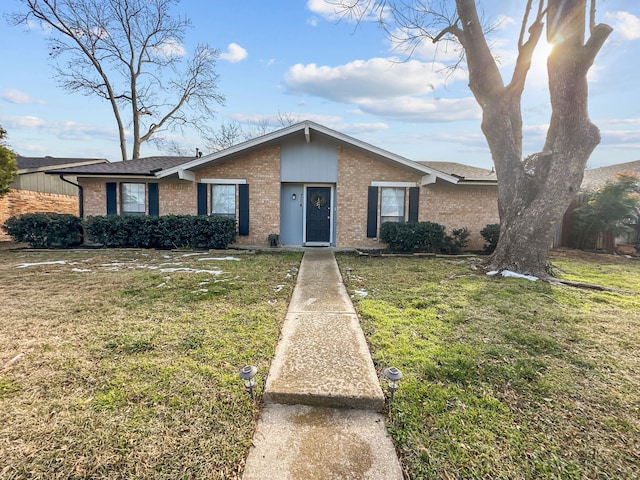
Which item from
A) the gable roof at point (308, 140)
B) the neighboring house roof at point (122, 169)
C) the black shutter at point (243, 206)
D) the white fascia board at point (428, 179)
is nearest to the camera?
the gable roof at point (308, 140)

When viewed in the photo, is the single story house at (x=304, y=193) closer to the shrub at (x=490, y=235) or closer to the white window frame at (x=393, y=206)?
the white window frame at (x=393, y=206)

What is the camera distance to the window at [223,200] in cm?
1069

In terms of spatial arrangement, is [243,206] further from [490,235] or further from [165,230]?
[490,235]

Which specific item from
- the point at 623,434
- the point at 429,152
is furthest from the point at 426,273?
the point at 429,152

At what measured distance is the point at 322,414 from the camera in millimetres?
2156

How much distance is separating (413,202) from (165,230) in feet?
27.4

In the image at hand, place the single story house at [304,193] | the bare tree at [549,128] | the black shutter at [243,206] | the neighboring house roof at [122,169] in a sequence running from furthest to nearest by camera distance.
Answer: the black shutter at [243,206]
the single story house at [304,193]
the neighboring house roof at [122,169]
the bare tree at [549,128]

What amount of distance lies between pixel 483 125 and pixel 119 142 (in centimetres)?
2097

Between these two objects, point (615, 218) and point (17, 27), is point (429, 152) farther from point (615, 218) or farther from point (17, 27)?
point (17, 27)

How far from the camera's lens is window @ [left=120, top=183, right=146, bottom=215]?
35.3 feet

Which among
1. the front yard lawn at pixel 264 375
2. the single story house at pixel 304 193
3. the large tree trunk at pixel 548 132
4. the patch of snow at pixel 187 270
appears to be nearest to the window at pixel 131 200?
the single story house at pixel 304 193

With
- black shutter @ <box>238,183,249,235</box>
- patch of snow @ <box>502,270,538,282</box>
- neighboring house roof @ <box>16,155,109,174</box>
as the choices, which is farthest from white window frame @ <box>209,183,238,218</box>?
neighboring house roof @ <box>16,155,109,174</box>

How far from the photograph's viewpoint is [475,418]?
2.08 meters

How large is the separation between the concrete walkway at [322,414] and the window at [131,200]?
9557mm
